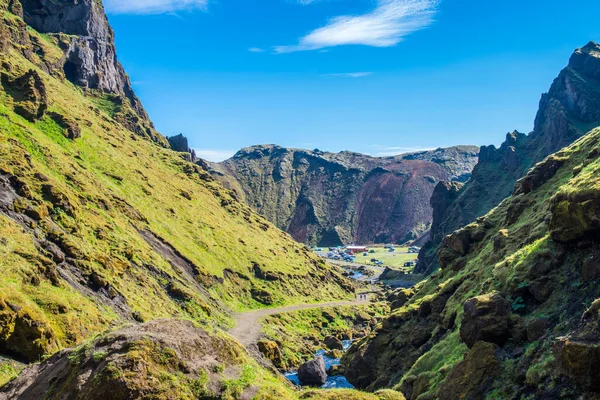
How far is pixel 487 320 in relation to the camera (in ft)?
84.6

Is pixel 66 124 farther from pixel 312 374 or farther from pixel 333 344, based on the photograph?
pixel 312 374

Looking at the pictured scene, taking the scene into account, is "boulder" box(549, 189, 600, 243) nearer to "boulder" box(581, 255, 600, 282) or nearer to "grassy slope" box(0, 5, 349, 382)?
"boulder" box(581, 255, 600, 282)

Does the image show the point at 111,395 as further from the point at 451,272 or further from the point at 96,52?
the point at 96,52

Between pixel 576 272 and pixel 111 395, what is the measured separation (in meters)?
25.7

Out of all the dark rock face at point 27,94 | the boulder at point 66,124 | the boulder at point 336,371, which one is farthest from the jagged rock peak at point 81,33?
the boulder at point 336,371

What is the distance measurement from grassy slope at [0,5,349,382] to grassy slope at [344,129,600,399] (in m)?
29.4

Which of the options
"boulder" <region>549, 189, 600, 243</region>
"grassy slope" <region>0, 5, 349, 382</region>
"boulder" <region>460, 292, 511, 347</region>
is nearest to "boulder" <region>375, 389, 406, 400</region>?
"boulder" <region>460, 292, 511, 347</region>

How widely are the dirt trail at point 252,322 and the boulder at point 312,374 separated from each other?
35.3 ft

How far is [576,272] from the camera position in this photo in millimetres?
25656

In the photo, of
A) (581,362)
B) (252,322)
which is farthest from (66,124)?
(581,362)

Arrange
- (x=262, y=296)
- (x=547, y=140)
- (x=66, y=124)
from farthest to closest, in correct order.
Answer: (x=547, y=140), (x=262, y=296), (x=66, y=124)

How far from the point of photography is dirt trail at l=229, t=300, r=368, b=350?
71125mm

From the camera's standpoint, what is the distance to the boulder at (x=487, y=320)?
25.4 m

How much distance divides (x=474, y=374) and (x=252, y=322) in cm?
6437
